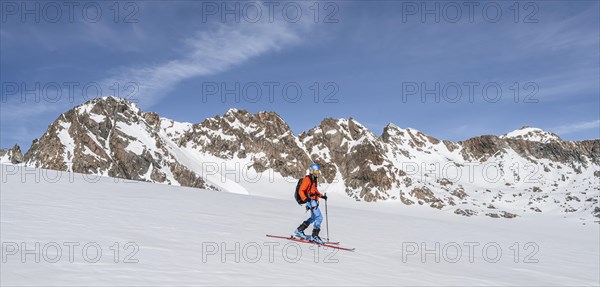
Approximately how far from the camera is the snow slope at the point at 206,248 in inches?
318

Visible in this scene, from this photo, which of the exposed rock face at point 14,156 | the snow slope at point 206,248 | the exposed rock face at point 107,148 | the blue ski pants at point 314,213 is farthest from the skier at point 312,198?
the exposed rock face at point 14,156

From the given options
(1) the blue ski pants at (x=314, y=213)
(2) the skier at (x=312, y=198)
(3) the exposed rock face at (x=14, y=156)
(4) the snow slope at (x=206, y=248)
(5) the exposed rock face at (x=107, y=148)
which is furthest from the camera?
(3) the exposed rock face at (x=14, y=156)

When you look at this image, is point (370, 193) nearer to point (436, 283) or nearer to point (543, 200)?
point (543, 200)

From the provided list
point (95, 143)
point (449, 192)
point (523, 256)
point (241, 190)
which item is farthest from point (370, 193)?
point (523, 256)

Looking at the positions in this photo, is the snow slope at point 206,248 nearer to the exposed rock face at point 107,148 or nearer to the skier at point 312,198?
the skier at point 312,198

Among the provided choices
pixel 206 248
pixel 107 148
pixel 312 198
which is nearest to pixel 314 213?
pixel 312 198

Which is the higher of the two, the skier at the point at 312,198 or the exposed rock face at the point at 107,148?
the exposed rock face at the point at 107,148

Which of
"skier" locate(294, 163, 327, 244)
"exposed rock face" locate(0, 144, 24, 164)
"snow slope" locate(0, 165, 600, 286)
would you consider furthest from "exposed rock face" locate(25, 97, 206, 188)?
"skier" locate(294, 163, 327, 244)

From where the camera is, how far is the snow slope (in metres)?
8.08

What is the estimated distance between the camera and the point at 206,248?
1090 cm

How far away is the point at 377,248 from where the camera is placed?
1469cm

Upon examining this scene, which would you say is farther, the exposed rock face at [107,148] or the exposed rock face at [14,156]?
the exposed rock face at [14,156]

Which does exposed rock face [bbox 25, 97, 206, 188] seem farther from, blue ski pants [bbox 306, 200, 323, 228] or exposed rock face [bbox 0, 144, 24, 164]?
blue ski pants [bbox 306, 200, 323, 228]

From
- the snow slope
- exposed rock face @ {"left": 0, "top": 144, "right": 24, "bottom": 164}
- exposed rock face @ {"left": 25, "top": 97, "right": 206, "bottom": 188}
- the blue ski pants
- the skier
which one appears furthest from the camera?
exposed rock face @ {"left": 0, "top": 144, "right": 24, "bottom": 164}
